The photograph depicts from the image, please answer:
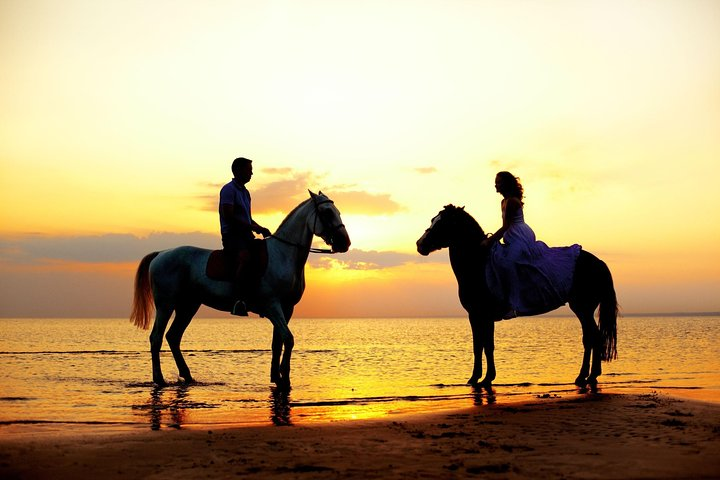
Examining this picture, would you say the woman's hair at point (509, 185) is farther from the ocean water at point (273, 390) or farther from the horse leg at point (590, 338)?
the ocean water at point (273, 390)

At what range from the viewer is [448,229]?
12008 mm

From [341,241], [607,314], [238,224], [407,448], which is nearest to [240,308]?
[238,224]

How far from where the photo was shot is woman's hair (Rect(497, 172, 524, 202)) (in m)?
11.8

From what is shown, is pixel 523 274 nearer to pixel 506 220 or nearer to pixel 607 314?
pixel 506 220

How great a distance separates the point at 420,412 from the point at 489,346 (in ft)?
9.27

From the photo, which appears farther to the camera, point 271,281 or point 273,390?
point 273,390

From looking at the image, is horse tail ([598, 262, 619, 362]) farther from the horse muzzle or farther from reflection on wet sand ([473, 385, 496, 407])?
the horse muzzle

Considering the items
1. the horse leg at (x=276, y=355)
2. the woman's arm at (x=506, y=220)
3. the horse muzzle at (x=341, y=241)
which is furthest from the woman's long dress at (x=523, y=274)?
the horse leg at (x=276, y=355)

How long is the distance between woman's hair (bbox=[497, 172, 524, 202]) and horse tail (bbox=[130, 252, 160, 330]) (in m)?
7.06

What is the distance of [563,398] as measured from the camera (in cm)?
1045

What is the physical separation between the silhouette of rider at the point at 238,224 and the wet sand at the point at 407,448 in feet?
14.0

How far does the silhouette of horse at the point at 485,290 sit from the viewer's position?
1177 centimetres

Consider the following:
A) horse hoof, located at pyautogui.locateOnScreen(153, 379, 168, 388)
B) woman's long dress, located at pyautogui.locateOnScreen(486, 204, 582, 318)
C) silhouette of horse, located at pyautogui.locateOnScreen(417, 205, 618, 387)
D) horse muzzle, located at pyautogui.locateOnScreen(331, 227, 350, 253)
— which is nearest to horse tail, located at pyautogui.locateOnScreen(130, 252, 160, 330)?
horse hoof, located at pyautogui.locateOnScreen(153, 379, 168, 388)

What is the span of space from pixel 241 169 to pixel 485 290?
474 cm
